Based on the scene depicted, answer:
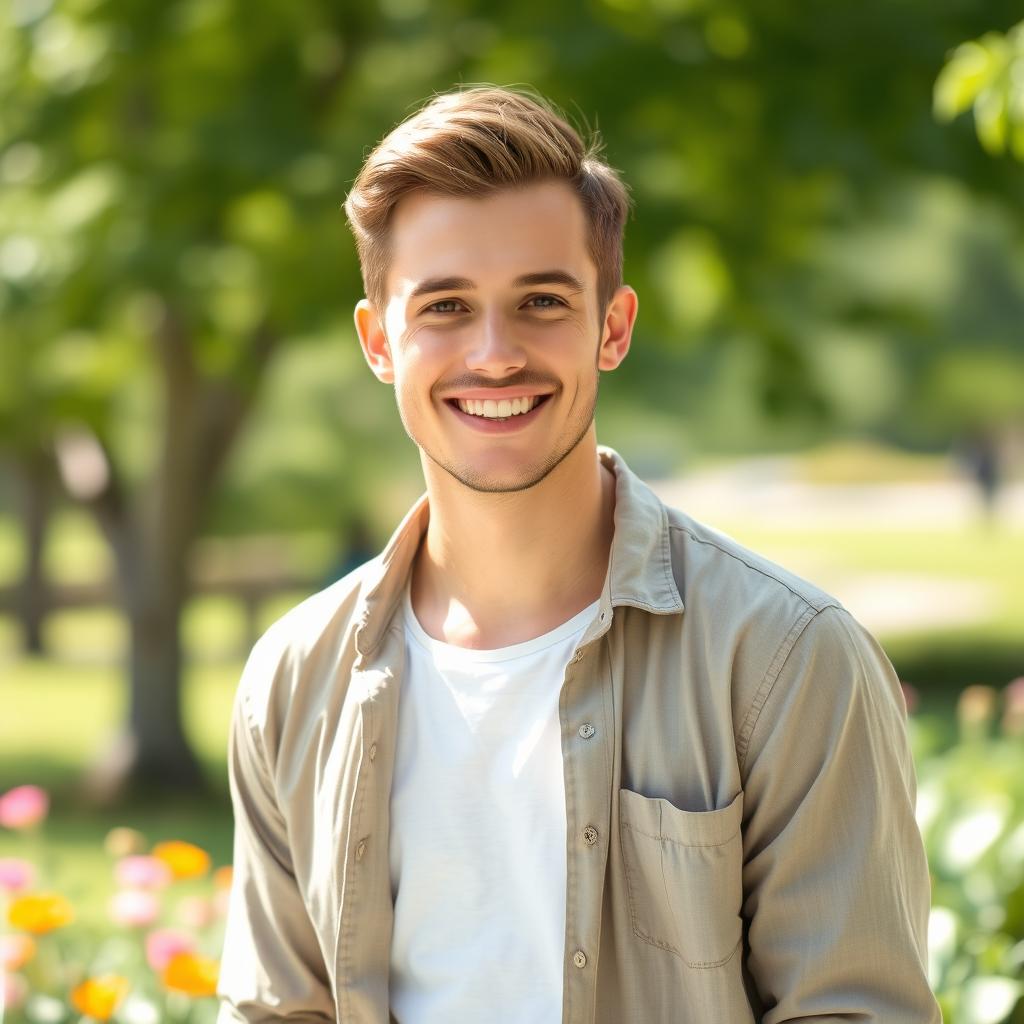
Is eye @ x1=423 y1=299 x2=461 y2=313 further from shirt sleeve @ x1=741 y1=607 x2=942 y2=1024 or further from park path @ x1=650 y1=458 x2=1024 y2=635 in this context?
park path @ x1=650 y1=458 x2=1024 y2=635

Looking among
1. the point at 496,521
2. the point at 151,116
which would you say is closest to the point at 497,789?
the point at 496,521

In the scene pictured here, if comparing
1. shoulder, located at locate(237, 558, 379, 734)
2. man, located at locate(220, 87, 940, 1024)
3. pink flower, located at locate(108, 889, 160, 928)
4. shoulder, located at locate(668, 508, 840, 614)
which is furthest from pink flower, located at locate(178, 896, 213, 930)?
shoulder, located at locate(668, 508, 840, 614)

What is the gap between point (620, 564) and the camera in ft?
7.22

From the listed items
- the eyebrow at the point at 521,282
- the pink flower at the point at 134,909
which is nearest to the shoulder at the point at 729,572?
the eyebrow at the point at 521,282

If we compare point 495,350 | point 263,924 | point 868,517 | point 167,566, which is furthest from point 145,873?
point 868,517

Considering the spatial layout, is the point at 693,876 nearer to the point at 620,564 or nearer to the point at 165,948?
the point at 620,564

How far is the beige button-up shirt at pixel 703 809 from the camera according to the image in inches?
77.8

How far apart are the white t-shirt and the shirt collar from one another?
0.11 m

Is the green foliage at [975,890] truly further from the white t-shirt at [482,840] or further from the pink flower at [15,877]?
the pink flower at [15,877]

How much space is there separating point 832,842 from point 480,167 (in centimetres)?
105

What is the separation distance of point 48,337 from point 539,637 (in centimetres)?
672

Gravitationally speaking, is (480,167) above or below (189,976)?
above

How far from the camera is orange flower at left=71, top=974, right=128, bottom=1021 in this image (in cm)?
316

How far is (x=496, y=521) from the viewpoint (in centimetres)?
234
